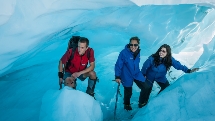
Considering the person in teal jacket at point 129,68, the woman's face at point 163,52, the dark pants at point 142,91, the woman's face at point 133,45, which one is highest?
the woman's face at point 133,45

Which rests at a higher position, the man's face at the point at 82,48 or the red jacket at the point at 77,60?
the man's face at the point at 82,48

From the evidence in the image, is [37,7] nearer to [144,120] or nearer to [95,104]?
[95,104]

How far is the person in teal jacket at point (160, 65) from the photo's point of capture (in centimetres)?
328

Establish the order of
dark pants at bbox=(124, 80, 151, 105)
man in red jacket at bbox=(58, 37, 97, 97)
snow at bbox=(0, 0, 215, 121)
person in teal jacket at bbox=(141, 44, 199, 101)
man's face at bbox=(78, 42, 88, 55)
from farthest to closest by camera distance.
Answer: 1. dark pants at bbox=(124, 80, 151, 105)
2. person in teal jacket at bbox=(141, 44, 199, 101)
3. man in red jacket at bbox=(58, 37, 97, 97)
4. man's face at bbox=(78, 42, 88, 55)
5. snow at bbox=(0, 0, 215, 121)

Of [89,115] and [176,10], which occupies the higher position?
[176,10]

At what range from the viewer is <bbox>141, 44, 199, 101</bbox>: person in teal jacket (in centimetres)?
328

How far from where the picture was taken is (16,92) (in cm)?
480

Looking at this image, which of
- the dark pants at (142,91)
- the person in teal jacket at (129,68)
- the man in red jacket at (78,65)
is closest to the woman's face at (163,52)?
the person in teal jacket at (129,68)

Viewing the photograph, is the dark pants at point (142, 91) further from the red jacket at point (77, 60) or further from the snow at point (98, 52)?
the red jacket at point (77, 60)

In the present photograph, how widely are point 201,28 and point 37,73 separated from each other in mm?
5482

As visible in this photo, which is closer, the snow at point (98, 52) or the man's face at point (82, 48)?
the snow at point (98, 52)

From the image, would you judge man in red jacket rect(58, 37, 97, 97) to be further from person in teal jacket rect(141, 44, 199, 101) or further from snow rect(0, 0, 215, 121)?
person in teal jacket rect(141, 44, 199, 101)

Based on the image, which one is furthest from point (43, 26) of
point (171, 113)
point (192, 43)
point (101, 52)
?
point (192, 43)

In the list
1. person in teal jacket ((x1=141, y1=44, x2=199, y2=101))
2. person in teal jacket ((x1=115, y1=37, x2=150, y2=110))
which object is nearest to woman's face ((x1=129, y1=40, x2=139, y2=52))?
person in teal jacket ((x1=115, y1=37, x2=150, y2=110))
